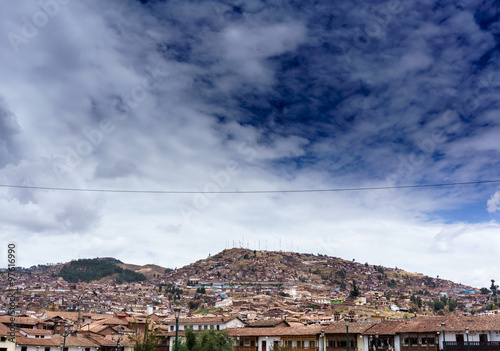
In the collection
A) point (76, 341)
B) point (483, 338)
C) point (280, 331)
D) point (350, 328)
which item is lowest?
point (76, 341)

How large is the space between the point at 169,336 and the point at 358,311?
277 feet

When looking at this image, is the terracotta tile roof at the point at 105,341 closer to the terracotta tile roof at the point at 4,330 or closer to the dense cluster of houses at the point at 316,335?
the dense cluster of houses at the point at 316,335

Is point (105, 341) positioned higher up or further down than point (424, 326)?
further down

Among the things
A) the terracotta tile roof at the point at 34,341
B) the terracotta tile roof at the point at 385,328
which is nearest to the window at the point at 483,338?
the terracotta tile roof at the point at 385,328

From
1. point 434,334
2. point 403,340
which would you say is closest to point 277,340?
point 403,340

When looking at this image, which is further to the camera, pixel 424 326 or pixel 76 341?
pixel 76 341

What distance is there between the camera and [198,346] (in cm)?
4834

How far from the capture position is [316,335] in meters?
61.1

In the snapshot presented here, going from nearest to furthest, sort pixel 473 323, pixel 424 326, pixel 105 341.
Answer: pixel 473 323 < pixel 424 326 < pixel 105 341

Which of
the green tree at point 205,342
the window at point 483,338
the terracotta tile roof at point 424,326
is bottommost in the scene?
the green tree at point 205,342

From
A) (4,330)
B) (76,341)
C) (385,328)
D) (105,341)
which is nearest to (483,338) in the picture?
(385,328)

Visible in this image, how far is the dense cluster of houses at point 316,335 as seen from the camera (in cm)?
4944

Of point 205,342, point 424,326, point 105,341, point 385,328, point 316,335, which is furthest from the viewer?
point 105,341

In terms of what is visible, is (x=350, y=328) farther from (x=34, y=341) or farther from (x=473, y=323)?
(x=34, y=341)
